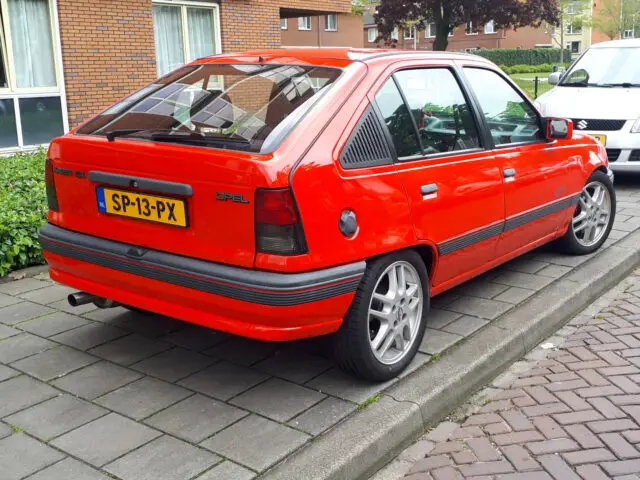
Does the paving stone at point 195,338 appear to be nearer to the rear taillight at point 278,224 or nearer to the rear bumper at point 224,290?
the rear bumper at point 224,290

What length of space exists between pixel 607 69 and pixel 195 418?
29.2 feet

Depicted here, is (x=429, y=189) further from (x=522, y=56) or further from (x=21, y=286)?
(x=522, y=56)

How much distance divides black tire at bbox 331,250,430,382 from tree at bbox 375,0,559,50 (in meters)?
27.6

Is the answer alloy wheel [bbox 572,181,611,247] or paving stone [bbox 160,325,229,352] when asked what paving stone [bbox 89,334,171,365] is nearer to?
→ paving stone [bbox 160,325,229,352]

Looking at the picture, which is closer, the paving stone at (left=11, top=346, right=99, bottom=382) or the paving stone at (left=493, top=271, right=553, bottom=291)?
the paving stone at (left=11, top=346, right=99, bottom=382)

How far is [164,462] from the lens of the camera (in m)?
2.91

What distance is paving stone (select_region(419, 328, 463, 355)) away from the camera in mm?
4059

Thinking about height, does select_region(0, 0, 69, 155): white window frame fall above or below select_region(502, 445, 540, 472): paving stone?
above

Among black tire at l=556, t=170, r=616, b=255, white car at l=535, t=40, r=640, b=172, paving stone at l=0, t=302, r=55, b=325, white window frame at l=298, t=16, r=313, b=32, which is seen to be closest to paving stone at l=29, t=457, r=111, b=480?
paving stone at l=0, t=302, r=55, b=325

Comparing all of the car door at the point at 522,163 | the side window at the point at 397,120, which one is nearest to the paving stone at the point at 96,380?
the side window at the point at 397,120

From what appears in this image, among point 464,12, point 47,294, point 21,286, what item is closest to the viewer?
point 47,294

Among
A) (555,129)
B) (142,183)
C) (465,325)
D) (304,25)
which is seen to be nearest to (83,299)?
(142,183)

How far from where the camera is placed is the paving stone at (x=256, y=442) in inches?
115

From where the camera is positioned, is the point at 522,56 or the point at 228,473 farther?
the point at 522,56
